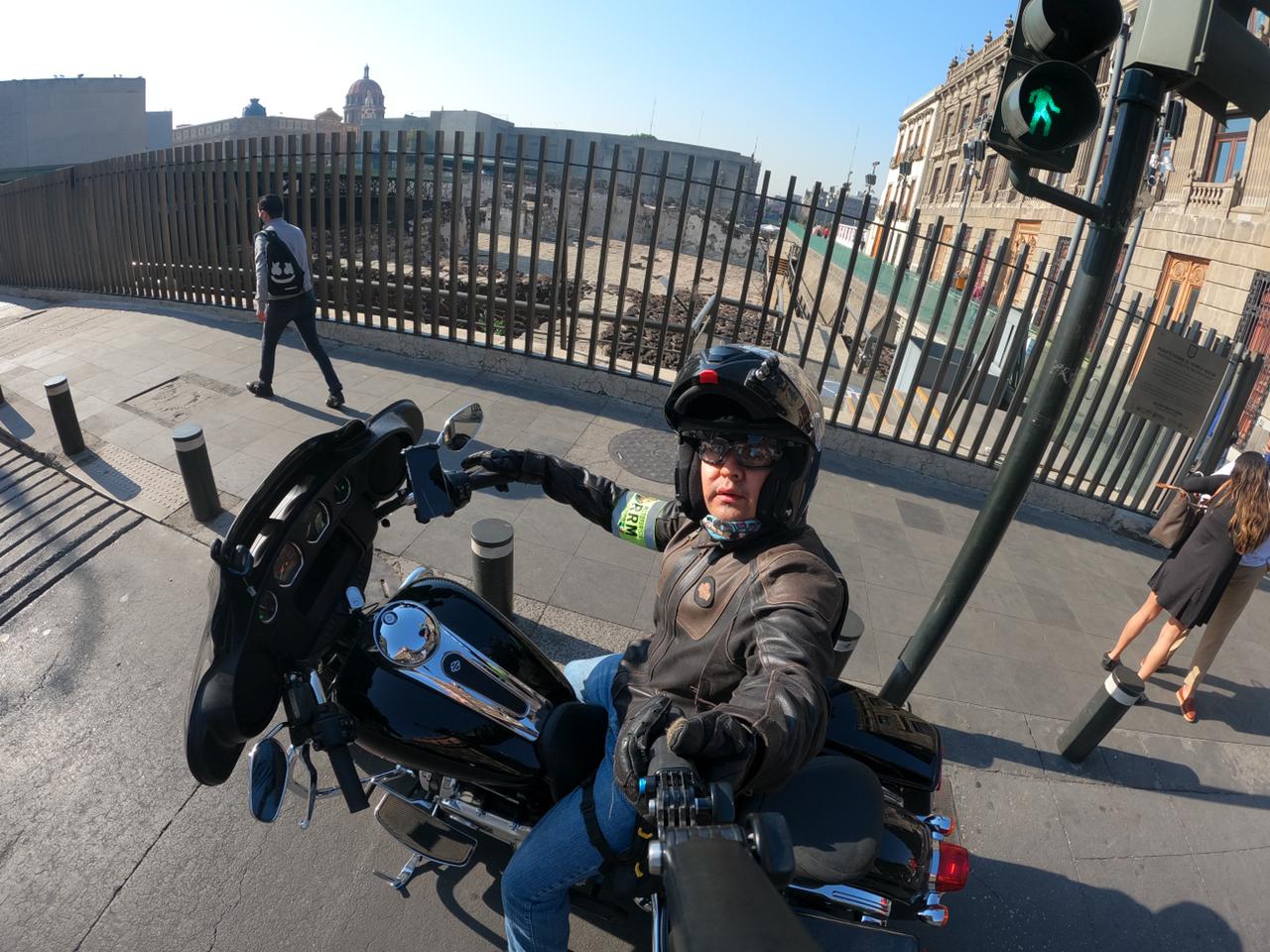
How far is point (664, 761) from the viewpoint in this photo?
3.87 ft

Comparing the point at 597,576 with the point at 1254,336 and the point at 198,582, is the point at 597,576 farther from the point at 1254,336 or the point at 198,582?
the point at 1254,336

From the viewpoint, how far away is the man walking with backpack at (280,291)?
6.33m

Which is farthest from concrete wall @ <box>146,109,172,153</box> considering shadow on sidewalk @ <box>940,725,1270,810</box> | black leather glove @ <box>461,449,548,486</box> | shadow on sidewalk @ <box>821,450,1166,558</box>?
shadow on sidewalk @ <box>940,725,1270,810</box>

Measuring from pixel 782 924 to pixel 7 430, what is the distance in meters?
7.50

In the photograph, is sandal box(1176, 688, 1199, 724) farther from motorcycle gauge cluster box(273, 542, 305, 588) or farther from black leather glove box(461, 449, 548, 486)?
motorcycle gauge cluster box(273, 542, 305, 588)

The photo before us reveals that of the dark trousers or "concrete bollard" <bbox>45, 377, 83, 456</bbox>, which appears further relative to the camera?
the dark trousers

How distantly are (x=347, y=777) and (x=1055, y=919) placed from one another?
281 cm

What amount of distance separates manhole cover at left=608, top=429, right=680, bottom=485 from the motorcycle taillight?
3966 mm

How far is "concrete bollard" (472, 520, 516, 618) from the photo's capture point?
3.43 m

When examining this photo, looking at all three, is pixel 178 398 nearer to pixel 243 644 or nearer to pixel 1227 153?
pixel 243 644

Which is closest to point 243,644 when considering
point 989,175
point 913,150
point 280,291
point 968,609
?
point 968,609

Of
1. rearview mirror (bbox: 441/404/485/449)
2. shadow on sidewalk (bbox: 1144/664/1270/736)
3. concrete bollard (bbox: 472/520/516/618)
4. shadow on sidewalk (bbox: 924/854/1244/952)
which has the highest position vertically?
rearview mirror (bbox: 441/404/485/449)

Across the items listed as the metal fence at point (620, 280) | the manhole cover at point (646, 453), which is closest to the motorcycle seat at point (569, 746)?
the manhole cover at point (646, 453)

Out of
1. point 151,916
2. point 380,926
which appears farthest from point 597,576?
point 151,916
